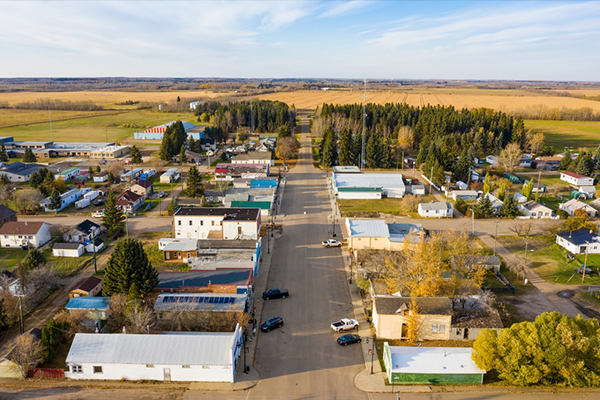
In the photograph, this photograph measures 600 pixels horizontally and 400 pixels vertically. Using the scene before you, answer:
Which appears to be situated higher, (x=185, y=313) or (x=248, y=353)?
(x=185, y=313)

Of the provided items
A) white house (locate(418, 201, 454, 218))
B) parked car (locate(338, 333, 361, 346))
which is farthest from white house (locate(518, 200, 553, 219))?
parked car (locate(338, 333, 361, 346))

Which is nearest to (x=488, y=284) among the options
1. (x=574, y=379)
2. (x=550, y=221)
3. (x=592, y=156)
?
(x=574, y=379)

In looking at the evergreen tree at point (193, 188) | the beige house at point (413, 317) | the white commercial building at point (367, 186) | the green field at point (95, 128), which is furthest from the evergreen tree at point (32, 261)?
the green field at point (95, 128)

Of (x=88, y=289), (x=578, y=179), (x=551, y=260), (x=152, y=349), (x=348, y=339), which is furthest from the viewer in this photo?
(x=578, y=179)

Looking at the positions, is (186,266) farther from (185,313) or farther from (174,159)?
(174,159)

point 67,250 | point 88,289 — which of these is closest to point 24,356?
point 88,289

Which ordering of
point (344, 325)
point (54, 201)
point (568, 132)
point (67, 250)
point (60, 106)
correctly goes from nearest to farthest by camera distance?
point (344, 325) → point (67, 250) → point (54, 201) → point (568, 132) → point (60, 106)

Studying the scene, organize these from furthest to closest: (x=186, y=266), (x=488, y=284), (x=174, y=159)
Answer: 1. (x=174, y=159)
2. (x=186, y=266)
3. (x=488, y=284)

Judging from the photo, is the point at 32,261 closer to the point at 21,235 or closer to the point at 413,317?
the point at 21,235
